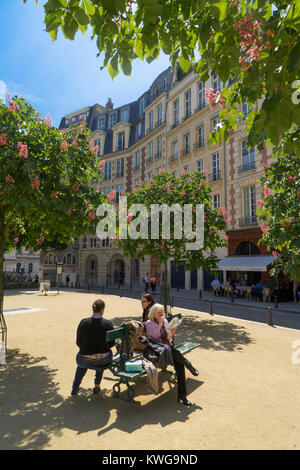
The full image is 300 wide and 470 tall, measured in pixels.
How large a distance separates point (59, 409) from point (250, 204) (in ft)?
64.0

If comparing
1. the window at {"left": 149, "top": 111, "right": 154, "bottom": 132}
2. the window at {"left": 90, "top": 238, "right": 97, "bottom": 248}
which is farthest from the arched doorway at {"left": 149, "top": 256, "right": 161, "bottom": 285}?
the window at {"left": 149, "top": 111, "right": 154, "bottom": 132}

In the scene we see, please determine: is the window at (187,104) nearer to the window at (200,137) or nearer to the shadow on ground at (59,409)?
the window at (200,137)

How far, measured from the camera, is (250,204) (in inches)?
830

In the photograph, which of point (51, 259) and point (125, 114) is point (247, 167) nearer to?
point (125, 114)

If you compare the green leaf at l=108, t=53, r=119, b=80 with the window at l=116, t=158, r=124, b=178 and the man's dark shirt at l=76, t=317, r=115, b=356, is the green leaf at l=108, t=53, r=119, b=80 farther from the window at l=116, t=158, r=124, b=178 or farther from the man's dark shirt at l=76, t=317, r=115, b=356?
the window at l=116, t=158, r=124, b=178

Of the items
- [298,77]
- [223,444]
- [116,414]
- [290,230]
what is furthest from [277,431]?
[298,77]

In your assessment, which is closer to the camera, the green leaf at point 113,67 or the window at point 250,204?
the green leaf at point 113,67

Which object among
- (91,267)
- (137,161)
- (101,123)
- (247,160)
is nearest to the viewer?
(247,160)

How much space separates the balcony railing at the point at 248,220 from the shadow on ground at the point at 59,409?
16.9 meters

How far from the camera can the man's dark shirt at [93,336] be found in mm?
4523

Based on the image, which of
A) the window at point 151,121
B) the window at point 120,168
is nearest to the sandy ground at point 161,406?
the window at point 151,121

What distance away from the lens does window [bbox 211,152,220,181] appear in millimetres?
23944

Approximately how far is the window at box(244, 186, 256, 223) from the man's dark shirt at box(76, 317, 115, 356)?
712 inches

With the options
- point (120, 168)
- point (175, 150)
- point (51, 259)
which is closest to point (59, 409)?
point (175, 150)
